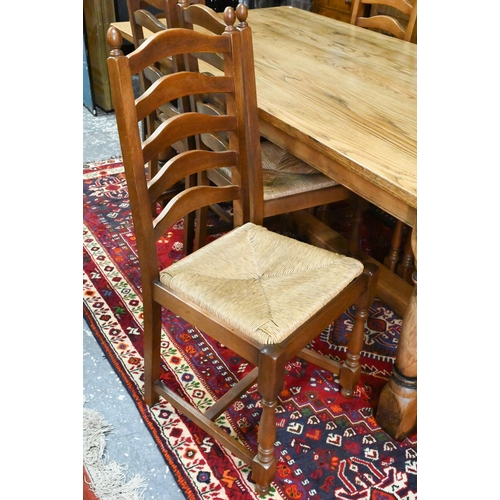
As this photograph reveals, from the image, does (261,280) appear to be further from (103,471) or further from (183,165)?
(103,471)

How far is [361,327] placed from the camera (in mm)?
1529

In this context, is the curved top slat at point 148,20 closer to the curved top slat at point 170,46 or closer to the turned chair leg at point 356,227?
the curved top slat at point 170,46

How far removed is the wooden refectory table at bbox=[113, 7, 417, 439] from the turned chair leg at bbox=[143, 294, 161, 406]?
0.60 meters

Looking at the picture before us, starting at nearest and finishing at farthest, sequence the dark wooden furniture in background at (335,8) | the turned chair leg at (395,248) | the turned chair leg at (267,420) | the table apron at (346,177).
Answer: the turned chair leg at (267,420), the table apron at (346,177), the turned chair leg at (395,248), the dark wooden furniture in background at (335,8)

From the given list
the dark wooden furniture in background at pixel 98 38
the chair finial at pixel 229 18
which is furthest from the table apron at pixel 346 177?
the dark wooden furniture in background at pixel 98 38

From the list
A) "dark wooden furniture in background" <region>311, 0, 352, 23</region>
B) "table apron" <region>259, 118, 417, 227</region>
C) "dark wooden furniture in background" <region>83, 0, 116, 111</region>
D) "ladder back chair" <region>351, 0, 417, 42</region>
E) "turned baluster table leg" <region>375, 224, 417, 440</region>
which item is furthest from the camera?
"dark wooden furniture in background" <region>311, 0, 352, 23</region>

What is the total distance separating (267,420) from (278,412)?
1.19 feet

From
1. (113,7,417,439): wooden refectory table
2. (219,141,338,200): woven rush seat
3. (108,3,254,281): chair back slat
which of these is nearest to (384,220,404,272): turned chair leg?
(113,7,417,439): wooden refectory table

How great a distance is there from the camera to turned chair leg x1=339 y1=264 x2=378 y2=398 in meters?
1.44

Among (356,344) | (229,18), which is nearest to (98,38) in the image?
(229,18)

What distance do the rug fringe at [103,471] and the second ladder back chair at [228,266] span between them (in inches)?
6.5

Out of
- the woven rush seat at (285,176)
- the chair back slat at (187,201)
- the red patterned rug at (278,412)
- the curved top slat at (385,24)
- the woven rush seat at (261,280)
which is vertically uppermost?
the curved top slat at (385,24)

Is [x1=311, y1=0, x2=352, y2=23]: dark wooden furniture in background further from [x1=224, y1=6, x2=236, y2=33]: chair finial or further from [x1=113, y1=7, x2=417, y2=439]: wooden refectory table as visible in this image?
[x1=224, y1=6, x2=236, y2=33]: chair finial

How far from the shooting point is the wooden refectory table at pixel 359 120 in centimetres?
128
